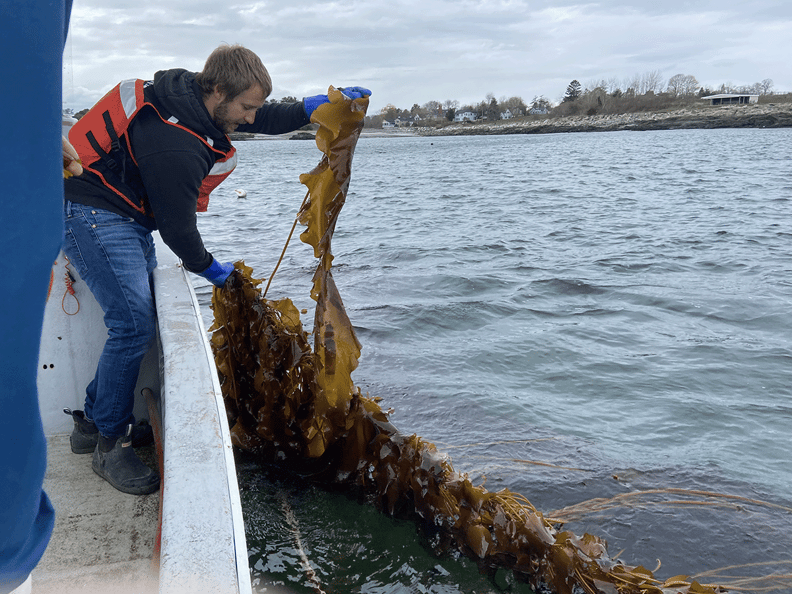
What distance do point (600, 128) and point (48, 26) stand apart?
111 metres

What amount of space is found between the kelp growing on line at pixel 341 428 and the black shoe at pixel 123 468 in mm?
840

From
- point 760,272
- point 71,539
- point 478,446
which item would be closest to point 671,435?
point 478,446

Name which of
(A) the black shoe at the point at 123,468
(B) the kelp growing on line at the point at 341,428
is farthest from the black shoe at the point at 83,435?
(B) the kelp growing on line at the point at 341,428

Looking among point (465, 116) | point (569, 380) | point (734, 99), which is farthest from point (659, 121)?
point (569, 380)

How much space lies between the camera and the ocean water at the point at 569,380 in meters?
3.12

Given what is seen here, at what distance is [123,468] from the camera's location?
8.54ft

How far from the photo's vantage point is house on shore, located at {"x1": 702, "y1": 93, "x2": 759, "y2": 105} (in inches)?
4063

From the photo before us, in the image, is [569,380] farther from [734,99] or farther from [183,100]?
[734,99]

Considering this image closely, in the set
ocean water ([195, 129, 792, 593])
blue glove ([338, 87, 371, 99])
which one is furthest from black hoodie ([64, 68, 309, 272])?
ocean water ([195, 129, 792, 593])

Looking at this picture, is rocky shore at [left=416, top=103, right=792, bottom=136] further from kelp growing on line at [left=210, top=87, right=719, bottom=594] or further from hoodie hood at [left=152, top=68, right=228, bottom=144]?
hoodie hood at [left=152, top=68, right=228, bottom=144]

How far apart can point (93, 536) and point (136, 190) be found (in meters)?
1.43

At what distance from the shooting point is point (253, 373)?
3.50m

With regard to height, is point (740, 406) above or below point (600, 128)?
below

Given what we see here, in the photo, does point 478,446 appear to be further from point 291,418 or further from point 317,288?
point 317,288
